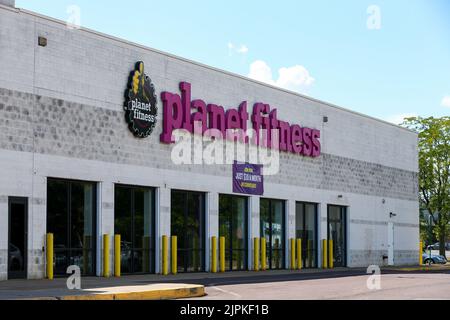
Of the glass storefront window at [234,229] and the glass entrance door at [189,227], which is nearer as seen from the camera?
the glass entrance door at [189,227]

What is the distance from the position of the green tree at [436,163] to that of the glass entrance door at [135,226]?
133ft

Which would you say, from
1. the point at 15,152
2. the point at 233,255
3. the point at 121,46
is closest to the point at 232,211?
the point at 233,255

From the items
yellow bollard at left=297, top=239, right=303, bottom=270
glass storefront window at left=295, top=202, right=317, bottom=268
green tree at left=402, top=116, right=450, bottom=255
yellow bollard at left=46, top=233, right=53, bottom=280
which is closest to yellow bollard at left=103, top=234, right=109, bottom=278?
yellow bollard at left=46, top=233, right=53, bottom=280

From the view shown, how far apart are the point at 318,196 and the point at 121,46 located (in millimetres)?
15239

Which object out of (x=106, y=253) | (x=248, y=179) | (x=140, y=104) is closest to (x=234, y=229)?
(x=248, y=179)

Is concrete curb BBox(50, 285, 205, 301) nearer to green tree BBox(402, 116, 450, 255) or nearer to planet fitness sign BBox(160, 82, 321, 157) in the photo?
planet fitness sign BBox(160, 82, 321, 157)

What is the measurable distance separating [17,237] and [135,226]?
5.60 meters

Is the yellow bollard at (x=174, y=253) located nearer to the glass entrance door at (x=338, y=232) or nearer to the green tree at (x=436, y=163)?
the glass entrance door at (x=338, y=232)

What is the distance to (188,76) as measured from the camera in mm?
32281

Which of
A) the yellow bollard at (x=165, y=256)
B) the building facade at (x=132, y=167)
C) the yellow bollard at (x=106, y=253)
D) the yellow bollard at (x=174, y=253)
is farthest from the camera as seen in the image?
the yellow bollard at (x=174, y=253)

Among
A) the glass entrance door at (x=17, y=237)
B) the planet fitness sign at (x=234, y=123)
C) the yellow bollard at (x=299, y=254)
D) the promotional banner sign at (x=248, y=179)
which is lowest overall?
the yellow bollard at (x=299, y=254)

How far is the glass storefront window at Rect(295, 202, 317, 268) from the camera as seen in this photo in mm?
39125

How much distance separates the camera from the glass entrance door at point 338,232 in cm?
4172

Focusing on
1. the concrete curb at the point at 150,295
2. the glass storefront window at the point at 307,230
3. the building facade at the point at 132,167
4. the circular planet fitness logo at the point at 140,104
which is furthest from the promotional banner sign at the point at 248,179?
the concrete curb at the point at 150,295
